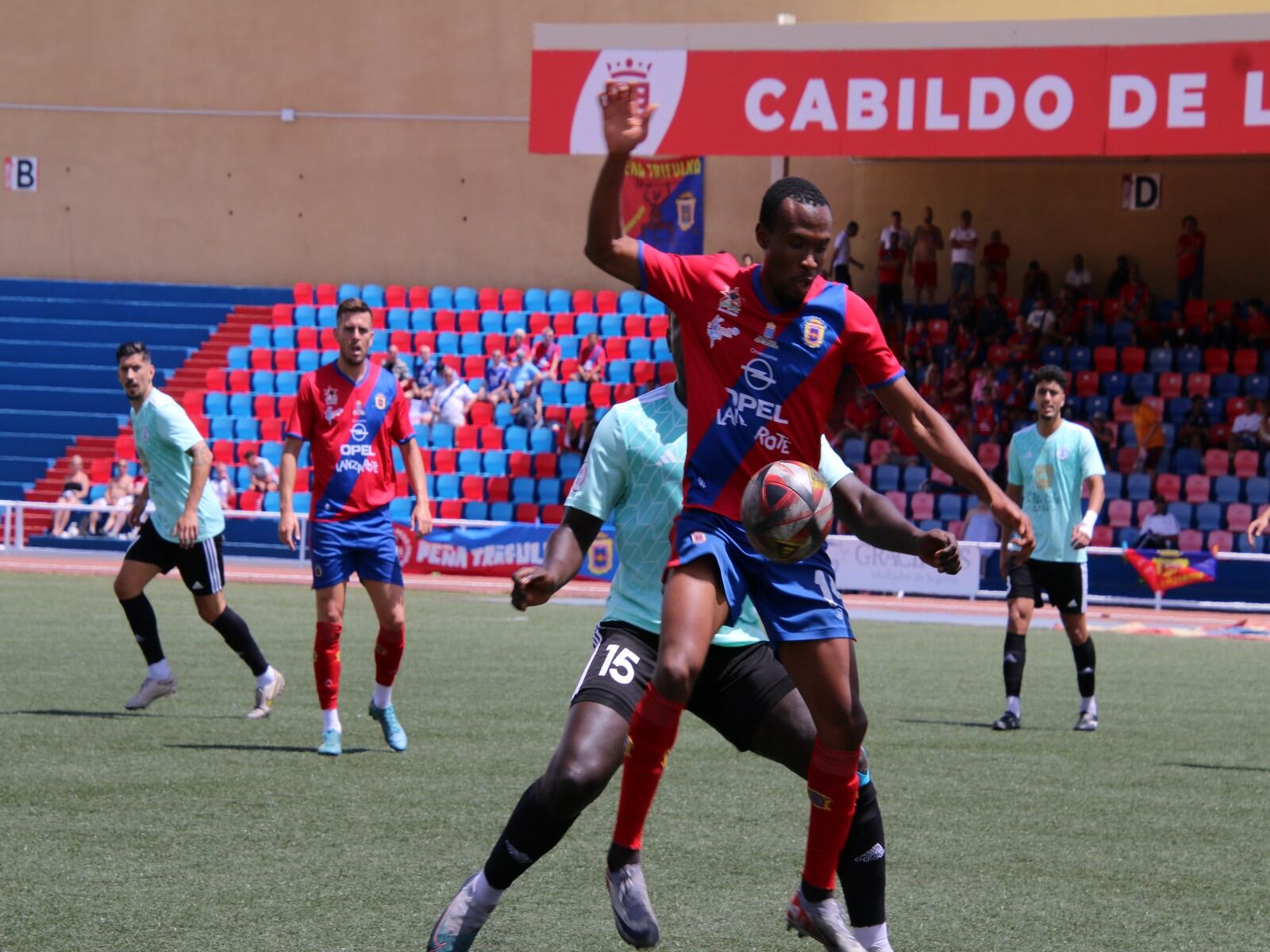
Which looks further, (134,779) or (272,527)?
(272,527)

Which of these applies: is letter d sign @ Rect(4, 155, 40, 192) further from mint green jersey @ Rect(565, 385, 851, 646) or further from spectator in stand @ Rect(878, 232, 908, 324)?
mint green jersey @ Rect(565, 385, 851, 646)

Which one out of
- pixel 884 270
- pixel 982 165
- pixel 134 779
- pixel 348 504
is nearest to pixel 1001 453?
pixel 884 270

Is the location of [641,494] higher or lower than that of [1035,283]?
lower

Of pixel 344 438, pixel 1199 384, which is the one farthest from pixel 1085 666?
pixel 1199 384

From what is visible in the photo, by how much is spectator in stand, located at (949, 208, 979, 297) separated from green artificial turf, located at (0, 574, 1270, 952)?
14.3 metres

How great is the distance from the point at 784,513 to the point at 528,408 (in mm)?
21811

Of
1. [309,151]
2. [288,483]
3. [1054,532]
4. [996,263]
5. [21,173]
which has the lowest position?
[1054,532]

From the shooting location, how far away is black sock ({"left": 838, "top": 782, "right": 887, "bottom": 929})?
5.00 meters

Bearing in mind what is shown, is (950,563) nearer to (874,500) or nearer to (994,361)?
(874,500)

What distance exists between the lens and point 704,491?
16.4ft

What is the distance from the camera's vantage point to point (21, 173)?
1293 inches

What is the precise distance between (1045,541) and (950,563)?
621cm

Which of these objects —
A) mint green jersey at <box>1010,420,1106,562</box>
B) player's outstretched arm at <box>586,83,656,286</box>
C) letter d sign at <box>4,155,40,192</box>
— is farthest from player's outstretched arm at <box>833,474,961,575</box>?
letter d sign at <box>4,155,40,192</box>

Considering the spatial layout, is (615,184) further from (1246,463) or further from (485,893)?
(1246,463)
